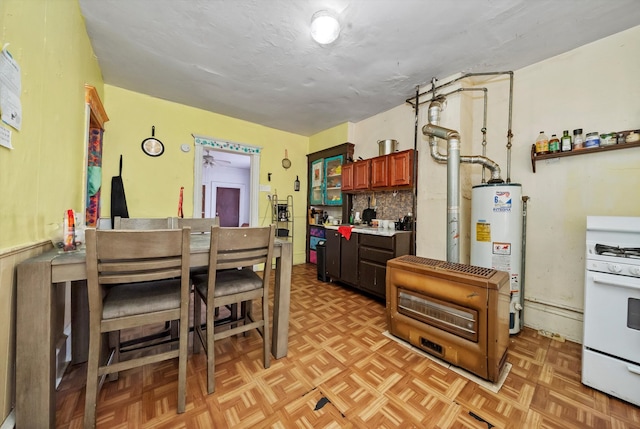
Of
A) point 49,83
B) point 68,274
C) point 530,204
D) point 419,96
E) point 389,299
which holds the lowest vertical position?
point 389,299

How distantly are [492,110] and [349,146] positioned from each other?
6.72 ft

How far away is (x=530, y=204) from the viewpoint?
7.80ft

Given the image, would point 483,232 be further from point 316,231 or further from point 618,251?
point 316,231

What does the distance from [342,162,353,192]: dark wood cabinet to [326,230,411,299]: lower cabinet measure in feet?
2.67

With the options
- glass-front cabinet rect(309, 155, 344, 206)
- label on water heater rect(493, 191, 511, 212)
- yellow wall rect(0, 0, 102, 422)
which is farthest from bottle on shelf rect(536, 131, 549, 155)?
yellow wall rect(0, 0, 102, 422)

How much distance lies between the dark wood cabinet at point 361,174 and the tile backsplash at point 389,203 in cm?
35

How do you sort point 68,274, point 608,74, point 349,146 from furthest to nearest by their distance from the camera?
point 349,146
point 608,74
point 68,274

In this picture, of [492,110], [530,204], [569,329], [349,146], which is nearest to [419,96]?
[492,110]

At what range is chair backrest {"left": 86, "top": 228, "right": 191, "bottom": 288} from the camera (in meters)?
1.10

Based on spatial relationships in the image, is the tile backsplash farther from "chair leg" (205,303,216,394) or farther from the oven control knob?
"chair leg" (205,303,216,394)

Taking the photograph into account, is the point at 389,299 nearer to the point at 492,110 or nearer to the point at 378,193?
the point at 378,193

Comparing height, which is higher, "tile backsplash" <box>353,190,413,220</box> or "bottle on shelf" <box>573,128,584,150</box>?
"bottle on shelf" <box>573,128,584,150</box>

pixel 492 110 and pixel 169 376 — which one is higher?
pixel 492 110

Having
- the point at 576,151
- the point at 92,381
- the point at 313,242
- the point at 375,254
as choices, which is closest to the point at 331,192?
the point at 313,242
